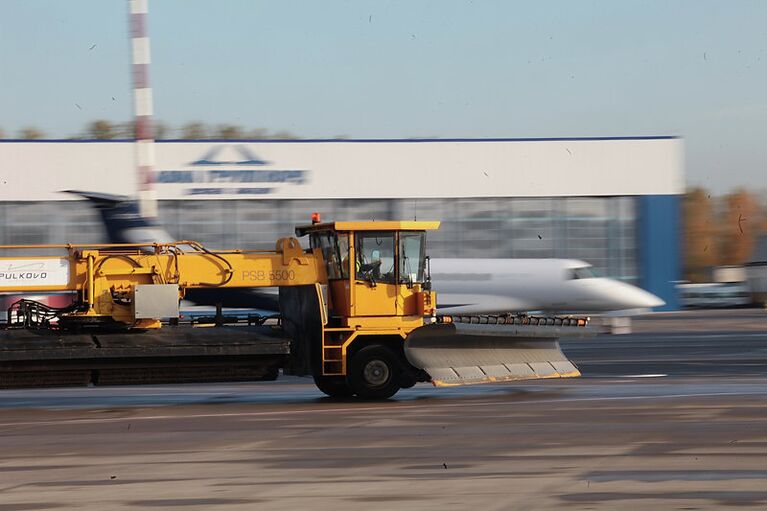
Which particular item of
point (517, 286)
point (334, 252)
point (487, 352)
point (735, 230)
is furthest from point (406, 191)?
point (735, 230)

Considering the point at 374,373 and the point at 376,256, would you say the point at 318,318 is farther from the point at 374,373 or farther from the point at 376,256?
the point at 376,256

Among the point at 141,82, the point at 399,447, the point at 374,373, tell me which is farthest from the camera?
the point at 141,82

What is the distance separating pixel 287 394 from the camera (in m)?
17.8

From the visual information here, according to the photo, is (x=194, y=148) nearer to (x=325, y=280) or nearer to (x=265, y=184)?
(x=265, y=184)

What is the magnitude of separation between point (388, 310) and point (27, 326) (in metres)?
5.33

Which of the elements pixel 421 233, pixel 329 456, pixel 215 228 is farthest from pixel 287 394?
pixel 215 228

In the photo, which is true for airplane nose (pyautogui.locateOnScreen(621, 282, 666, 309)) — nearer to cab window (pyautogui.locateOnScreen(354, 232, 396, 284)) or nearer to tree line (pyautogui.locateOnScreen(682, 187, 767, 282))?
cab window (pyautogui.locateOnScreen(354, 232, 396, 284))

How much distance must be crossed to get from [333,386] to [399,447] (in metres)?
5.35

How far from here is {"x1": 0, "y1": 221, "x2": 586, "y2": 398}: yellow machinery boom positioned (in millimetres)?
16109

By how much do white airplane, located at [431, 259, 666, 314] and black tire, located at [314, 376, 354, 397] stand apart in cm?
2186

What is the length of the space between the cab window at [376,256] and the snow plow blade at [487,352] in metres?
1.04

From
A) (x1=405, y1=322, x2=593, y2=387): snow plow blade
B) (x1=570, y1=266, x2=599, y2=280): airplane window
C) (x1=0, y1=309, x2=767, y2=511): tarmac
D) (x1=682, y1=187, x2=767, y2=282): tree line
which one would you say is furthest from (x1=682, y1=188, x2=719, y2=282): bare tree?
(x1=405, y1=322, x2=593, y2=387): snow plow blade

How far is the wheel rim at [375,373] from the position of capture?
16281 millimetres

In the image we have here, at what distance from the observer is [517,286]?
127 feet
